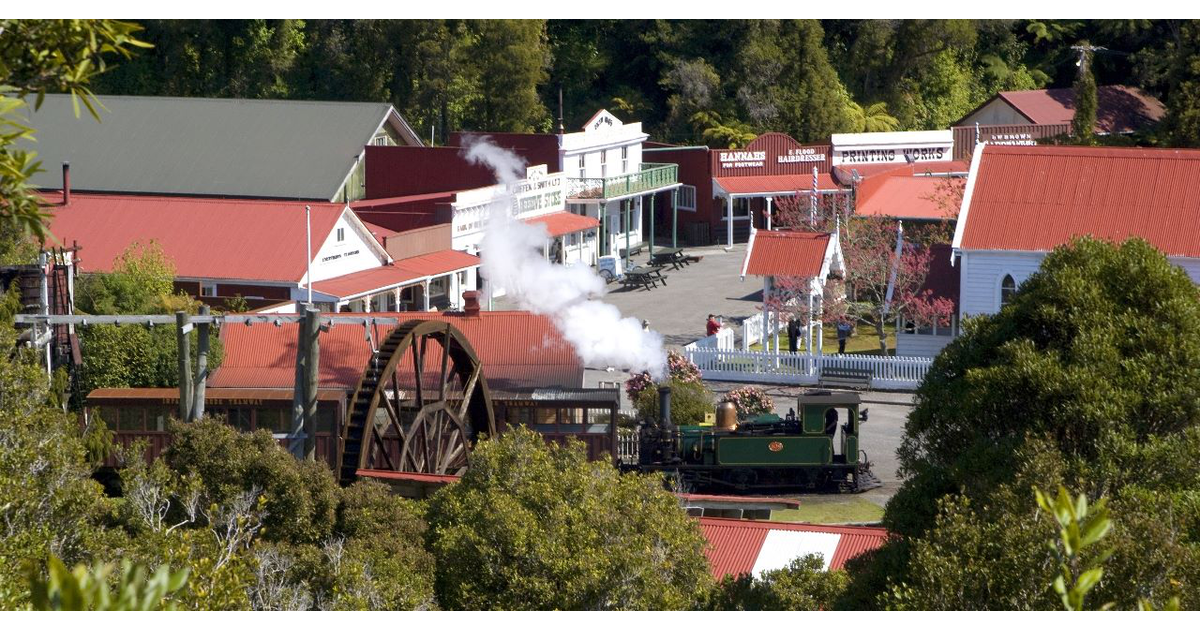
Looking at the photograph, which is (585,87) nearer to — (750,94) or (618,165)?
(750,94)

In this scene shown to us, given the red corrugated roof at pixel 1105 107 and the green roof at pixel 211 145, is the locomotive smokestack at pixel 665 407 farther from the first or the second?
the red corrugated roof at pixel 1105 107

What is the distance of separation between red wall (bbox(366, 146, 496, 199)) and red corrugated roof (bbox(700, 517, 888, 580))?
2997 cm

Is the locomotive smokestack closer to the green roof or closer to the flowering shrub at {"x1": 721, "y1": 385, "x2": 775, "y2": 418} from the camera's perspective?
the flowering shrub at {"x1": 721, "y1": 385, "x2": 775, "y2": 418}

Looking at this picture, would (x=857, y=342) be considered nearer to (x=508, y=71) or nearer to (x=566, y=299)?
(x=566, y=299)

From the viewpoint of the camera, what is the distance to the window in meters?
56.5

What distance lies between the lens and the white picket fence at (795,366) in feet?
117

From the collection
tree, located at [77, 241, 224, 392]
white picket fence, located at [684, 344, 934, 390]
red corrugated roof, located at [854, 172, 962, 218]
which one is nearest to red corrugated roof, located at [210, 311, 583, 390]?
tree, located at [77, 241, 224, 392]

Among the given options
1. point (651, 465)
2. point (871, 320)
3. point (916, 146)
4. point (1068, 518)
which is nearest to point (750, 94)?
point (916, 146)

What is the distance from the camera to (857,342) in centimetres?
4062

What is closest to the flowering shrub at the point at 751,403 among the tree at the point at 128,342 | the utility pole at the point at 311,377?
the utility pole at the point at 311,377

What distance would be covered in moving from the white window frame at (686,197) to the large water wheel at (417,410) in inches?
1096

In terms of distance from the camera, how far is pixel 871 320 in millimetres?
42812

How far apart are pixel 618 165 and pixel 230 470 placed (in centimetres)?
3753

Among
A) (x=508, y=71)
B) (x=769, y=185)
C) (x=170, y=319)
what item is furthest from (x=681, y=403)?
(x=508, y=71)
